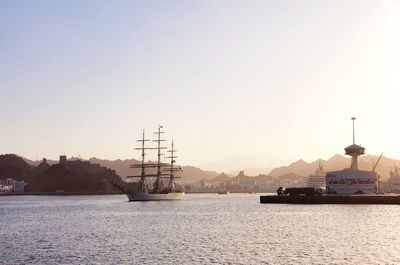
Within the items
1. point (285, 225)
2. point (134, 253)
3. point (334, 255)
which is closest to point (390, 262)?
point (334, 255)

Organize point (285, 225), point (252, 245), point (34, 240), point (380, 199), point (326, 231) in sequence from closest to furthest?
point (252, 245)
point (34, 240)
point (326, 231)
point (285, 225)
point (380, 199)

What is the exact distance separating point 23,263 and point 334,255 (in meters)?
33.6

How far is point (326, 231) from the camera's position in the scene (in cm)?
9650

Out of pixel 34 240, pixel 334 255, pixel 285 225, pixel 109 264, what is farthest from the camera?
pixel 285 225

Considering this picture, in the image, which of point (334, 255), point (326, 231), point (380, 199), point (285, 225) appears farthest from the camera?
point (380, 199)

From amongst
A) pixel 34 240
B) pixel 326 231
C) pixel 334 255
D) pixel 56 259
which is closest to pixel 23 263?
pixel 56 259

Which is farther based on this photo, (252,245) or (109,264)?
(252,245)

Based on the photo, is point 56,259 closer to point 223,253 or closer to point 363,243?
point 223,253

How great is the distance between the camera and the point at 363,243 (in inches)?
3118

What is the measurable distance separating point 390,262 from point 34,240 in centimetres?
4925

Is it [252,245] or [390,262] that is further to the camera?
[252,245]

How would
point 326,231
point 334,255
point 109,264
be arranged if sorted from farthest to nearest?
1. point 326,231
2. point 334,255
3. point 109,264

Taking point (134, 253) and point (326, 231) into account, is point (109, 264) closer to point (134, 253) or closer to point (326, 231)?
point (134, 253)

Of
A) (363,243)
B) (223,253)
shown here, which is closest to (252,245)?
(223,253)
